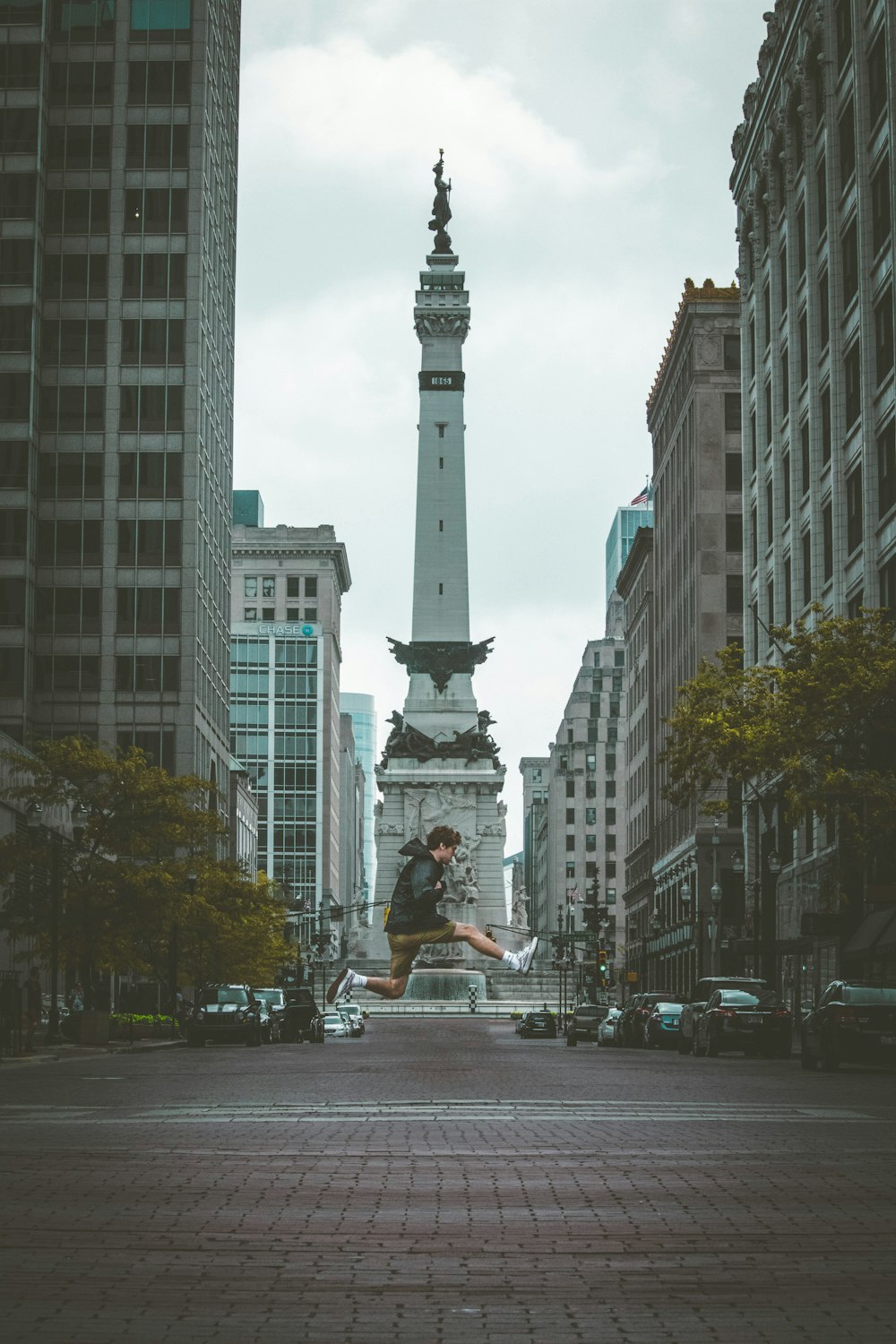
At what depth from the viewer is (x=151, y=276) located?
9688 centimetres

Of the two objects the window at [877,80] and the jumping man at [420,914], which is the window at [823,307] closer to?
the window at [877,80]

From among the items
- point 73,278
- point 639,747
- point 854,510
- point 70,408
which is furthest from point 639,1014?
point 639,747

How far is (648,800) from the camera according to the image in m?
126

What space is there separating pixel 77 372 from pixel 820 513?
1722 inches

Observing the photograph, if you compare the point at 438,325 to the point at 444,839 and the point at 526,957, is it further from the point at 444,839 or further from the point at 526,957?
the point at 444,839

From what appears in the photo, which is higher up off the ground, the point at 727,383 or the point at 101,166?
the point at 101,166

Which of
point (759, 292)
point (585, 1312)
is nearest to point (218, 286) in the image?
point (759, 292)

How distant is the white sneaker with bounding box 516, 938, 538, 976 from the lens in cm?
1745

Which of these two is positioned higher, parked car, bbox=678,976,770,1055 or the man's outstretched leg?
the man's outstretched leg

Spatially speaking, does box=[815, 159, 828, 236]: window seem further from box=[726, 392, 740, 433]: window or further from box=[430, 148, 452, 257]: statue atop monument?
box=[726, 392, 740, 433]: window

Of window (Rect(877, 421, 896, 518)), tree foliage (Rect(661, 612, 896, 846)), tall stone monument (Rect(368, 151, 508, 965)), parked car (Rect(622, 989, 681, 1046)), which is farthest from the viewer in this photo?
tall stone monument (Rect(368, 151, 508, 965))

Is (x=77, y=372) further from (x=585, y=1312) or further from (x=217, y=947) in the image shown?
(x=585, y=1312)

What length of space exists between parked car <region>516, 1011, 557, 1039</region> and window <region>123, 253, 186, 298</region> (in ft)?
131

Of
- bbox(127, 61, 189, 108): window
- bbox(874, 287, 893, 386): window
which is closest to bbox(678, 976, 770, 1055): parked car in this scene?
bbox(874, 287, 893, 386): window
